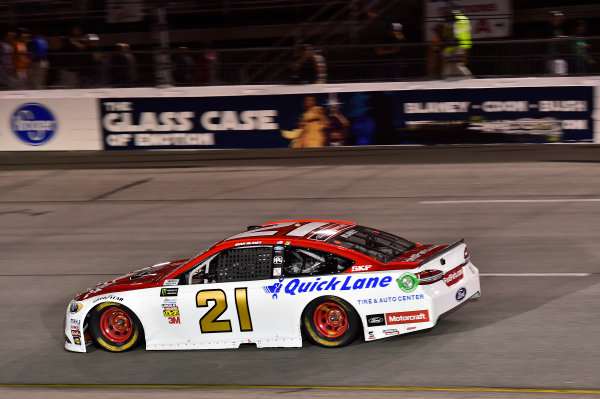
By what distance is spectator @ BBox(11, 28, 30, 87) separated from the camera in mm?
22734

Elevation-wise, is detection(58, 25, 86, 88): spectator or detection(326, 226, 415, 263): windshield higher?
detection(58, 25, 86, 88): spectator

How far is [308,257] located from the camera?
27.4ft

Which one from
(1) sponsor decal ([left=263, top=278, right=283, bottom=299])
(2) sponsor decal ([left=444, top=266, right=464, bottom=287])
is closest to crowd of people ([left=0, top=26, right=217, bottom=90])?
(1) sponsor decal ([left=263, top=278, right=283, bottom=299])

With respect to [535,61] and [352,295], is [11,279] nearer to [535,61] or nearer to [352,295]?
[352,295]

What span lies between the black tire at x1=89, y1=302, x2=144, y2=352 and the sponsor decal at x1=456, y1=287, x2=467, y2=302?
323 cm

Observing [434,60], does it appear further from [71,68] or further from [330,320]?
[330,320]

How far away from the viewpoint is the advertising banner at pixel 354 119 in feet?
64.4

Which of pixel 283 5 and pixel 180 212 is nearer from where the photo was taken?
pixel 180 212

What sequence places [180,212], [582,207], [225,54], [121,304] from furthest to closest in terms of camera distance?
[225,54] < [180,212] < [582,207] < [121,304]

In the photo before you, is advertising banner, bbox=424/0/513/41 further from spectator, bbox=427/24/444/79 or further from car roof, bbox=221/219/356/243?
car roof, bbox=221/219/356/243

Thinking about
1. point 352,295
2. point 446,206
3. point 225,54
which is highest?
point 225,54

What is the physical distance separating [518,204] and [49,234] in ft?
26.9

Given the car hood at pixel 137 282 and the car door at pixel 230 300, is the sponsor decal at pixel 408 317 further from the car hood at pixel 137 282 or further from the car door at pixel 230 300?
the car hood at pixel 137 282

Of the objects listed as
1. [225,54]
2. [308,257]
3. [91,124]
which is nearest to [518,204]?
[308,257]
